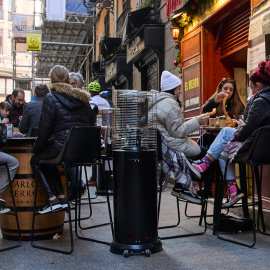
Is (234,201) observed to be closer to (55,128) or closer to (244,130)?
(244,130)

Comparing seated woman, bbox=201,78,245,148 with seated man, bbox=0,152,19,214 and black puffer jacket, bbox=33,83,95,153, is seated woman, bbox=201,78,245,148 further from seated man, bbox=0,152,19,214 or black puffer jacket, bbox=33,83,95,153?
seated man, bbox=0,152,19,214

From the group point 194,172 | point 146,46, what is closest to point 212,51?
point 146,46

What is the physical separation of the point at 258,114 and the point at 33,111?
3.84m

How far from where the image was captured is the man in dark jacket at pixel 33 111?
23.7 feet

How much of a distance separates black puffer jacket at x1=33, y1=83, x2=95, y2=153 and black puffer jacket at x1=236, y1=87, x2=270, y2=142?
171cm

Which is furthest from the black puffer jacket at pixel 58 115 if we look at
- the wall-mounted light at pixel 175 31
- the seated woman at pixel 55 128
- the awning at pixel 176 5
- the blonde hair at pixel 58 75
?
the wall-mounted light at pixel 175 31

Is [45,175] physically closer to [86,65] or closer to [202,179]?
[202,179]

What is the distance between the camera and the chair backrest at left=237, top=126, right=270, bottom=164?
457 centimetres

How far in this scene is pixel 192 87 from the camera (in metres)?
10.2

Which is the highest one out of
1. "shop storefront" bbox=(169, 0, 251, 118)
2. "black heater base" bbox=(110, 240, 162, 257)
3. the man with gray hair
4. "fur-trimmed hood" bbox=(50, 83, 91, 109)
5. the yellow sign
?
the yellow sign

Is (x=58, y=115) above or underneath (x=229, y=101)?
underneath

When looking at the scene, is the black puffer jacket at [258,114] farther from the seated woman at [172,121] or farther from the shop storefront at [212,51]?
the shop storefront at [212,51]

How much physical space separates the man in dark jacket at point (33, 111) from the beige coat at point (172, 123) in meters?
2.62

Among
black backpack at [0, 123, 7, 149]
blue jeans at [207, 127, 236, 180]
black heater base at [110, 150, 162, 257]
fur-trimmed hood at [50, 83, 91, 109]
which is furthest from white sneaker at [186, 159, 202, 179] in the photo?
black backpack at [0, 123, 7, 149]
